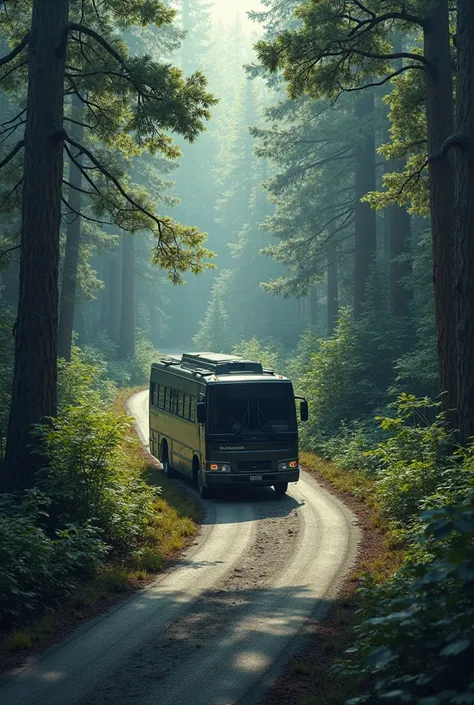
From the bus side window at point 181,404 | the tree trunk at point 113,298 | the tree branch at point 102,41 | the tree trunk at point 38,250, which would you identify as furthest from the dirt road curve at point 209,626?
the tree trunk at point 113,298

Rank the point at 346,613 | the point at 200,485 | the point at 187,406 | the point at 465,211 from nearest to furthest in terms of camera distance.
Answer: the point at 346,613 < the point at 465,211 < the point at 200,485 < the point at 187,406

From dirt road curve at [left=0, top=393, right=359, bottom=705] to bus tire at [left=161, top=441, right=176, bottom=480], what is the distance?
21.5 ft

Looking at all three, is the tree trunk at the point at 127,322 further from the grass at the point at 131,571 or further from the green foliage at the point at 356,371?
the grass at the point at 131,571

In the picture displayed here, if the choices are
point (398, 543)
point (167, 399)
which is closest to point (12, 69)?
point (167, 399)

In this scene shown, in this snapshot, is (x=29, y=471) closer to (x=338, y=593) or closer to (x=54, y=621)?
(x=54, y=621)

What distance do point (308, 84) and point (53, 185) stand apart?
5484mm

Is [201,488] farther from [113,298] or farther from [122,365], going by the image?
[113,298]

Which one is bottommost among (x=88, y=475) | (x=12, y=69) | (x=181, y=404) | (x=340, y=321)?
(x=88, y=475)

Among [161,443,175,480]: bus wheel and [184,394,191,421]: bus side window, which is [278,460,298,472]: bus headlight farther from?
[161,443,175,480]: bus wheel

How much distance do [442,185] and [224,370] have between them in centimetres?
734

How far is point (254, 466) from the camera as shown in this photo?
20547 millimetres

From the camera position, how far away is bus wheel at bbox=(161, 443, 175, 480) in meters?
24.6

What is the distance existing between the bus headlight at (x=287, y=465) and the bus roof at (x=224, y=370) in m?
1.89

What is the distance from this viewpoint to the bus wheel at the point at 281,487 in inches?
836
